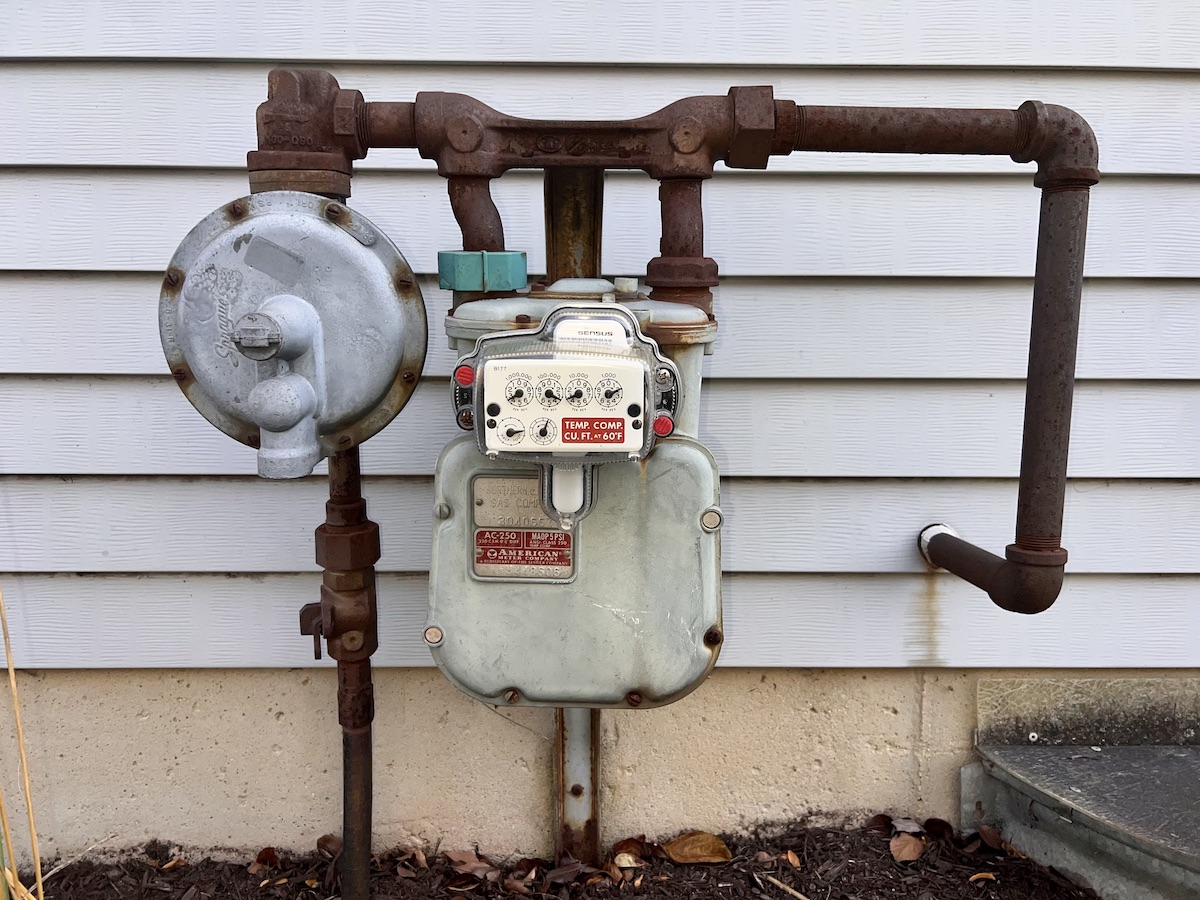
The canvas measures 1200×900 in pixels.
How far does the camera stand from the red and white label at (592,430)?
1049 millimetres

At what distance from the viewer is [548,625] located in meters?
1.25

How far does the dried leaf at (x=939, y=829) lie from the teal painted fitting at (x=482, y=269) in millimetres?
1507

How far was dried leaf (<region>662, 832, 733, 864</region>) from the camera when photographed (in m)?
1.83

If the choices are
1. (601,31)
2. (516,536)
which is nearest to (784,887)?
(516,536)

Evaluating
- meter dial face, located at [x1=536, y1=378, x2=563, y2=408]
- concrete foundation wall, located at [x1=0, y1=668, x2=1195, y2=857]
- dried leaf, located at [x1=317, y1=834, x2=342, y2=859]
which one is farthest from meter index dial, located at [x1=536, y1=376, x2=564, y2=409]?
dried leaf, located at [x1=317, y1=834, x2=342, y2=859]

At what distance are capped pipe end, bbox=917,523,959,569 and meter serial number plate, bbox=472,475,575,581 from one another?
0.88 metres

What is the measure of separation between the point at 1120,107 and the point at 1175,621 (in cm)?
108

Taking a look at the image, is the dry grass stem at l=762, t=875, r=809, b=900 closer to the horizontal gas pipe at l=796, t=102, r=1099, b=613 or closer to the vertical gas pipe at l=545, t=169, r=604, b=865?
the vertical gas pipe at l=545, t=169, r=604, b=865

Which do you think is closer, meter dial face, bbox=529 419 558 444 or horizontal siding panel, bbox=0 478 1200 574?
meter dial face, bbox=529 419 558 444

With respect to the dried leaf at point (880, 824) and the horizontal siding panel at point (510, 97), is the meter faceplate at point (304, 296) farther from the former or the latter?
the dried leaf at point (880, 824)

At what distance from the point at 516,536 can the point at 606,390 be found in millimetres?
302

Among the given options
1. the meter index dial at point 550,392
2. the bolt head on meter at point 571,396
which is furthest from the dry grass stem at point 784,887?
the meter index dial at point 550,392

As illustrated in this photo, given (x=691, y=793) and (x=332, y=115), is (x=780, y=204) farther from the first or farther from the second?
(x=691, y=793)

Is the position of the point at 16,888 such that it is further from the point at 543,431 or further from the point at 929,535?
the point at 929,535
